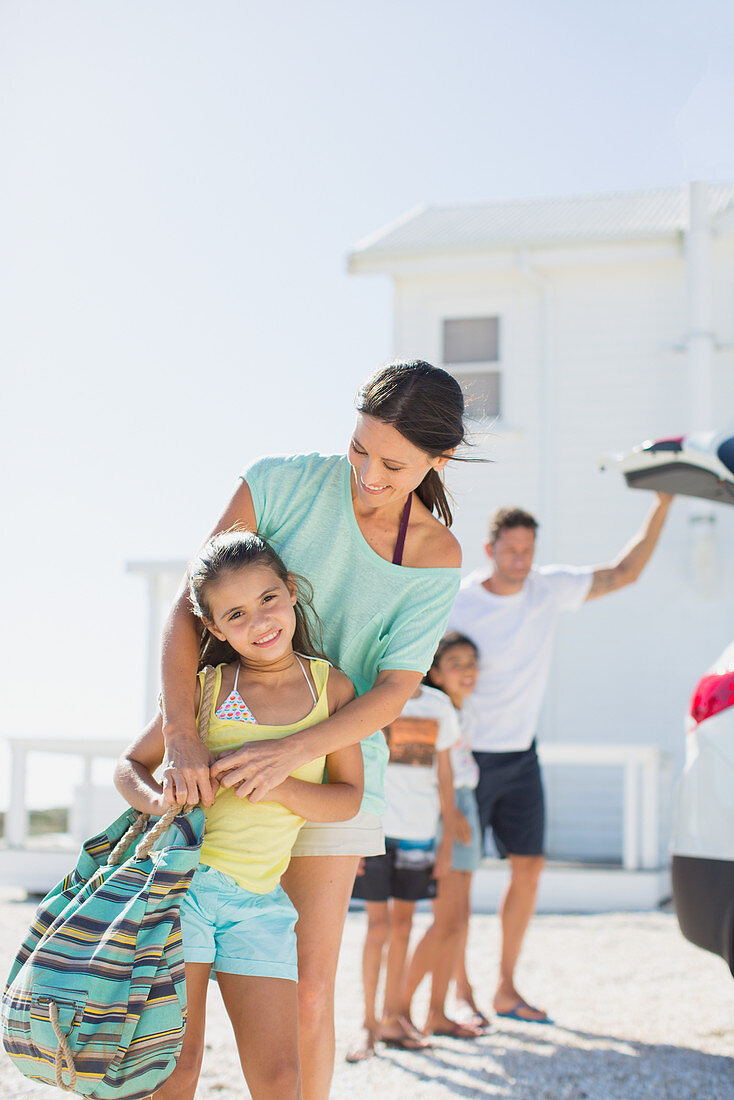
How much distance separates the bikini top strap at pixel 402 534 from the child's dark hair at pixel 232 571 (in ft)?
0.70

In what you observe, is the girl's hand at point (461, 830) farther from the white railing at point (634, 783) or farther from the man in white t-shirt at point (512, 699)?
the white railing at point (634, 783)

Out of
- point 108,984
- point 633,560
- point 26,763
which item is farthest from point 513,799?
point 26,763

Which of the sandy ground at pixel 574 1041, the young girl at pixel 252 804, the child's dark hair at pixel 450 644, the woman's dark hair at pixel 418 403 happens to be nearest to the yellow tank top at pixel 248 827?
the young girl at pixel 252 804

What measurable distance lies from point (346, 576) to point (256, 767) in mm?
591

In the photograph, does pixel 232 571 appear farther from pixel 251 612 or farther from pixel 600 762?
pixel 600 762

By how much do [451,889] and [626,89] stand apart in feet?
22.3

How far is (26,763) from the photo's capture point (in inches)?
379

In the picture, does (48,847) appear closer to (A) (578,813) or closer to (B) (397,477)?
(A) (578,813)

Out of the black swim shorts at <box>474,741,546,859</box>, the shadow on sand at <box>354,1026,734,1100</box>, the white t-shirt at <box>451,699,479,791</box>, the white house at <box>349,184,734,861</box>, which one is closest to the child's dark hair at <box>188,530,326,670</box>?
the shadow on sand at <box>354,1026,734,1100</box>

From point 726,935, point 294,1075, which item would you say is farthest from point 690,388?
point 294,1075

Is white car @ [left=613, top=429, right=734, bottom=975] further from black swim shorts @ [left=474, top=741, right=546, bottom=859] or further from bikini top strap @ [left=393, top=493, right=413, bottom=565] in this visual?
bikini top strap @ [left=393, top=493, right=413, bottom=565]

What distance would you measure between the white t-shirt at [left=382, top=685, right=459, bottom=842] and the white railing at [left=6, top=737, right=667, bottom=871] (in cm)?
402

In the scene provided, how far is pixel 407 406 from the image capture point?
8.26 ft

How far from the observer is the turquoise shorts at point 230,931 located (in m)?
2.28
